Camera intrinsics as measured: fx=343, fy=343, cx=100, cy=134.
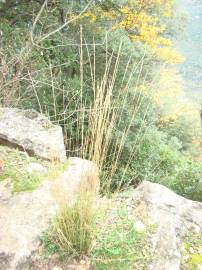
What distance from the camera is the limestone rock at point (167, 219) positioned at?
196 centimetres

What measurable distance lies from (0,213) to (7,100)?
200cm

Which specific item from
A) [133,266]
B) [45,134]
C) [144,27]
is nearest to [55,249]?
[133,266]

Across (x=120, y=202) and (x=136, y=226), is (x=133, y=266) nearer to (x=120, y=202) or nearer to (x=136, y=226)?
(x=136, y=226)

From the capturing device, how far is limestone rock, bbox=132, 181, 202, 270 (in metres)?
1.96

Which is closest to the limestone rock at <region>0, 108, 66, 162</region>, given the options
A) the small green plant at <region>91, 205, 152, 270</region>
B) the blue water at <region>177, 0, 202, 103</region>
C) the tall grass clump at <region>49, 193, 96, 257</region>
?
the small green plant at <region>91, 205, 152, 270</region>

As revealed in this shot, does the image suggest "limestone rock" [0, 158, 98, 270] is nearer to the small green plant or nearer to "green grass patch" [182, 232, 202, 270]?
the small green plant

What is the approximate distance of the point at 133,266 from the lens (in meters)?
1.86

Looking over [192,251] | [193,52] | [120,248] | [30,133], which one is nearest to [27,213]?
[120,248]

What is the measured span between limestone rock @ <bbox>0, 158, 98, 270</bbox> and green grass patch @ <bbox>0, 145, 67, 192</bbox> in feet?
0.19

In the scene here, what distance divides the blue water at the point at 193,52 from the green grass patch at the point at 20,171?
1202 centimetres

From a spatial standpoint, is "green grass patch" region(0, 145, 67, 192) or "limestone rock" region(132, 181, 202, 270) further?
"green grass patch" region(0, 145, 67, 192)

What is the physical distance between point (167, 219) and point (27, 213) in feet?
2.96

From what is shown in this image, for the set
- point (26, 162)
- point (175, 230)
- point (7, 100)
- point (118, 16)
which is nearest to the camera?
point (175, 230)

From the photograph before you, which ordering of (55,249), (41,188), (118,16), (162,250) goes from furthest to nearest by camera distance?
(118,16) < (41,188) < (162,250) < (55,249)
